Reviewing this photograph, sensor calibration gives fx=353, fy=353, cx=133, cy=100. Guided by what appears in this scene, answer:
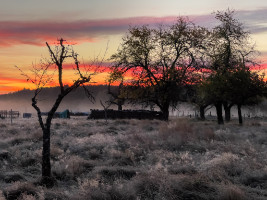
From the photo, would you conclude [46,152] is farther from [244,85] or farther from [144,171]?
[244,85]

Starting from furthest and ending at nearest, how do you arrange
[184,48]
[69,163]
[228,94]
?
[184,48] < [228,94] < [69,163]

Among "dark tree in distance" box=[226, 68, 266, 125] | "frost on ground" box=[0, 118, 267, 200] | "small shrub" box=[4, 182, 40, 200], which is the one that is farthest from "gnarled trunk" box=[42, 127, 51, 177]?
"dark tree in distance" box=[226, 68, 266, 125]

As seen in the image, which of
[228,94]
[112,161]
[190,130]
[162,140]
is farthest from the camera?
[228,94]

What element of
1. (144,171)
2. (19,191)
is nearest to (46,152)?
(19,191)

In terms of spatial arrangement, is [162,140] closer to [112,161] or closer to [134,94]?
[112,161]

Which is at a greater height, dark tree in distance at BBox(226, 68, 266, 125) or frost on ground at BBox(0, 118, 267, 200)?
dark tree in distance at BBox(226, 68, 266, 125)

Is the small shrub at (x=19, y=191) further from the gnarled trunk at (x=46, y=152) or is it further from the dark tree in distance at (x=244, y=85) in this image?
the dark tree in distance at (x=244, y=85)

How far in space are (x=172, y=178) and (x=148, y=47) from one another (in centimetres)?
3278

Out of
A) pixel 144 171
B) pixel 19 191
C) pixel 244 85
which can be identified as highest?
pixel 244 85

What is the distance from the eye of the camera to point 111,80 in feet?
135

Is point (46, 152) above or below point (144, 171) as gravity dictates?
above

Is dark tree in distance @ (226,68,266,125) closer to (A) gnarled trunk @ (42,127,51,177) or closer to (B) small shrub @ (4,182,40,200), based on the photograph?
(A) gnarled trunk @ (42,127,51,177)

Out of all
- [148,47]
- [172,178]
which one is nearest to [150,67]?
[148,47]

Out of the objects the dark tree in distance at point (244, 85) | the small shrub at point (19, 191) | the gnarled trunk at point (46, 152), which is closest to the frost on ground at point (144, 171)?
the small shrub at point (19, 191)
